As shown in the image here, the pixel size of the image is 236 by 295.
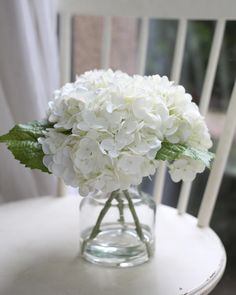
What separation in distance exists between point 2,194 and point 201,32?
84 centimetres

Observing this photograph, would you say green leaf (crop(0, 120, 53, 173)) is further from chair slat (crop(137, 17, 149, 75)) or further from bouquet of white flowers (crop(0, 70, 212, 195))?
chair slat (crop(137, 17, 149, 75))

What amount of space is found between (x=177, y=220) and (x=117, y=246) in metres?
0.22

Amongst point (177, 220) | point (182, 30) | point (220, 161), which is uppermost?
point (182, 30)

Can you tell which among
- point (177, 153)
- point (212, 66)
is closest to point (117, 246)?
point (177, 153)

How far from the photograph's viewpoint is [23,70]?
0.90 metres

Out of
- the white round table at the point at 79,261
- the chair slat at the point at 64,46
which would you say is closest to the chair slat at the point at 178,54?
the white round table at the point at 79,261

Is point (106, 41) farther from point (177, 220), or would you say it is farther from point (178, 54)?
point (177, 220)

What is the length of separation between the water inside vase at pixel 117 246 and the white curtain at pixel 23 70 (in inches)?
12.6

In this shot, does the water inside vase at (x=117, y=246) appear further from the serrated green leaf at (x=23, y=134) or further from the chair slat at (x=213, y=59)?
the chair slat at (x=213, y=59)

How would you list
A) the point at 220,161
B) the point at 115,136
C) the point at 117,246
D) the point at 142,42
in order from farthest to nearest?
the point at 142,42 < the point at 220,161 < the point at 117,246 < the point at 115,136

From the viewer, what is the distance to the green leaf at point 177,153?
1.86ft

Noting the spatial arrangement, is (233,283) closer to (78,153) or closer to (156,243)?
(156,243)

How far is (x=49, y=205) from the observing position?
91 cm

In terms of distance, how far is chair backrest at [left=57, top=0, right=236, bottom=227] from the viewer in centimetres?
81
